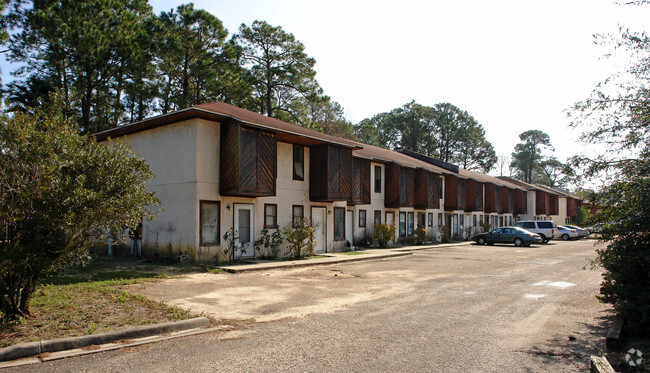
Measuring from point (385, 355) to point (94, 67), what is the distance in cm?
2936

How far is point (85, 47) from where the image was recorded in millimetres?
26391

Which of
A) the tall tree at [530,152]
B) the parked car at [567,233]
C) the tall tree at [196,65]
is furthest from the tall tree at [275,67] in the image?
the tall tree at [530,152]

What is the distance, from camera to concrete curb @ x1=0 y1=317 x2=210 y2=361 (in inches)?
247

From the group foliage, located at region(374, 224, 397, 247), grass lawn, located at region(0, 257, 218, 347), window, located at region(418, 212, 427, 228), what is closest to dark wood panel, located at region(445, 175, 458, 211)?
window, located at region(418, 212, 427, 228)

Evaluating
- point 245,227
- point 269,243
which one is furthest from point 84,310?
point 269,243

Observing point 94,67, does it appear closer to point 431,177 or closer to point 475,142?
point 431,177

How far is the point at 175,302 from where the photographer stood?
10.2 m

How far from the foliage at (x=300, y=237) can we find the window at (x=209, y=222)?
140 inches

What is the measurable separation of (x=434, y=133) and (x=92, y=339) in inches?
3238

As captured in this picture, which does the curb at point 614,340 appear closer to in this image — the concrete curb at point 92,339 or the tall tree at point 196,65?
the concrete curb at point 92,339

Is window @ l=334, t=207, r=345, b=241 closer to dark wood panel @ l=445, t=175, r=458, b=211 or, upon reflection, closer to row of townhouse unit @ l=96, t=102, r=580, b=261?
row of townhouse unit @ l=96, t=102, r=580, b=261

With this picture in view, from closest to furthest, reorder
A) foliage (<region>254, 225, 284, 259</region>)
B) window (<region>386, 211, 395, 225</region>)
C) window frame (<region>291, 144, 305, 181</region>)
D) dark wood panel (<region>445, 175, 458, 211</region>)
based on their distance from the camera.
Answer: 1. foliage (<region>254, 225, 284, 259</region>)
2. window frame (<region>291, 144, 305, 181</region>)
3. window (<region>386, 211, 395, 225</region>)
4. dark wood panel (<region>445, 175, 458, 211</region>)

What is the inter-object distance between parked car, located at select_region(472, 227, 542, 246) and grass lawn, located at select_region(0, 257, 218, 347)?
31.1 meters

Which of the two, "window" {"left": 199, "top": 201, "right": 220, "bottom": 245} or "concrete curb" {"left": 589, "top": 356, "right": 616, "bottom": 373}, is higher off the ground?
"window" {"left": 199, "top": 201, "right": 220, "bottom": 245}
